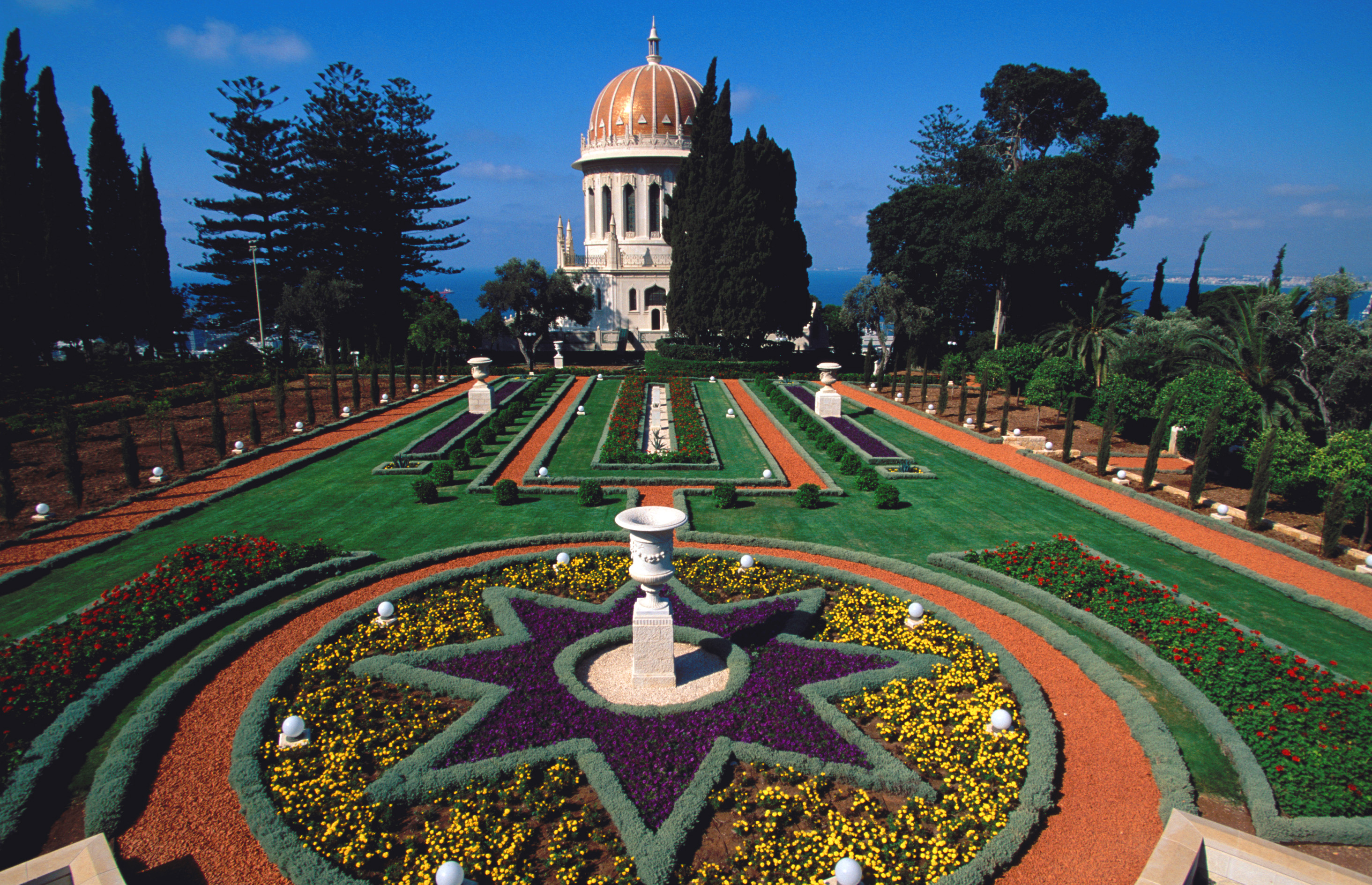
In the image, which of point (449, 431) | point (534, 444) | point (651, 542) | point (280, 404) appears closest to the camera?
point (651, 542)

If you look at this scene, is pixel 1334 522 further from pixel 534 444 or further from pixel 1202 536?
pixel 534 444

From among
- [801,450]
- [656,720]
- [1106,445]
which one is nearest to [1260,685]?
[656,720]

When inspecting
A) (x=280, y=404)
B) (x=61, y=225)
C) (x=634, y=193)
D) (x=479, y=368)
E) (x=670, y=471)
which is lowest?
(x=670, y=471)

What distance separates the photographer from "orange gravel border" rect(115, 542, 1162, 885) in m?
6.17

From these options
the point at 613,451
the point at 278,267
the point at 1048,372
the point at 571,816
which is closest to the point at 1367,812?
the point at 571,816

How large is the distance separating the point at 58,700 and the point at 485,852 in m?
5.96

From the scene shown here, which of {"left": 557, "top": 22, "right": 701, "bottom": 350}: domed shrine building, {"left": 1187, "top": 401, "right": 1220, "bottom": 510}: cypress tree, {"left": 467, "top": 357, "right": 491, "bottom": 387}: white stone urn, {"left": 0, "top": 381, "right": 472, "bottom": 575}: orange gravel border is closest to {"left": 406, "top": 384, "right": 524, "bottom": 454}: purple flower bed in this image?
{"left": 467, "top": 357, "right": 491, "bottom": 387}: white stone urn

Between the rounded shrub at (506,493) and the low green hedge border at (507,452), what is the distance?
0.81 meters

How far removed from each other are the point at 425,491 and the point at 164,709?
8838mm

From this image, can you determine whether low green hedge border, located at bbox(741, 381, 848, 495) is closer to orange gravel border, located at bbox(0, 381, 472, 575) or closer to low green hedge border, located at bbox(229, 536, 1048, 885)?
low green hedge border, located at bbox(229, 536, 1048, 885)

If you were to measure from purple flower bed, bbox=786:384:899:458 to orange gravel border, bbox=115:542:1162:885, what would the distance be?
11624 millimetres

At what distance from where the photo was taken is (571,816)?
6680mm

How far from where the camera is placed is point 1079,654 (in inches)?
389

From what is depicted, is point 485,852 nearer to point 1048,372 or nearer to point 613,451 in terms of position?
point 613,451
